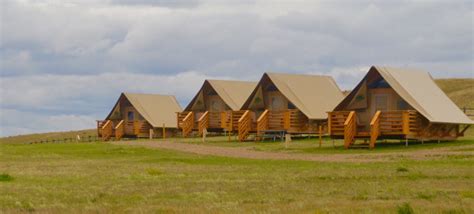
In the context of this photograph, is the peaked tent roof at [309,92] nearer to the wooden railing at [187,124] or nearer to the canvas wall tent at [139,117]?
the wooden railing at [187,124]

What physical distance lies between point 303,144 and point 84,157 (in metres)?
15.0

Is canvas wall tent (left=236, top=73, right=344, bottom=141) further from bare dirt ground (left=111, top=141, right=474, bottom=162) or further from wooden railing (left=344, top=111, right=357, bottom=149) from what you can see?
bare dirt ground (left=111, top=141, right=474, bottom=162)

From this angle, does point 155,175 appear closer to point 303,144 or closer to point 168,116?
point 303,144

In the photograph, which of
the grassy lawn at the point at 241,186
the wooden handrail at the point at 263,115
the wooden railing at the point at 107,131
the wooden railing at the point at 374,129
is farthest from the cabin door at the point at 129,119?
the grassy lawn at the point at 241,186

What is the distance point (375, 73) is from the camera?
54719 millimetres

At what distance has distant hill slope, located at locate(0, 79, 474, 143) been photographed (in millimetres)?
85875

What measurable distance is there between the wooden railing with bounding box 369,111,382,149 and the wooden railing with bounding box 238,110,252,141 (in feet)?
49.1

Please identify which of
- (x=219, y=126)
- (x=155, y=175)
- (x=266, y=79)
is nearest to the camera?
(x=155, y=175)

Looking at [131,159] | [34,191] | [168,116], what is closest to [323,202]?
[34,191]

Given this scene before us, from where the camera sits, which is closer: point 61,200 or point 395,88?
point 61,200

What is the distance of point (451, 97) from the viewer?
3477 inches

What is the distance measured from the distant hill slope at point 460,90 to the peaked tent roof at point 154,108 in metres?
27.3

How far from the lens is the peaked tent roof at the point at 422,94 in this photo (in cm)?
5241

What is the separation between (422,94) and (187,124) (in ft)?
87.1
